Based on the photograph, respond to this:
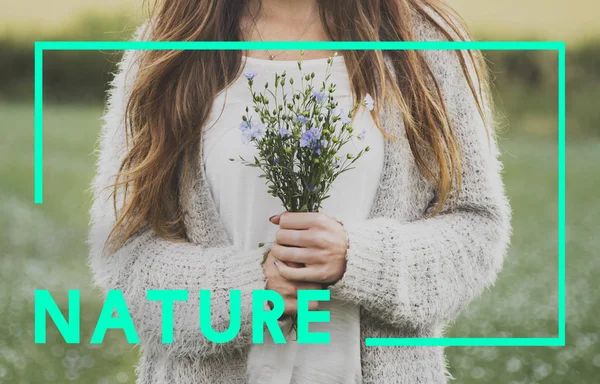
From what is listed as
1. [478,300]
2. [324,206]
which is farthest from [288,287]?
[478,300]

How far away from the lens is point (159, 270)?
1.35m

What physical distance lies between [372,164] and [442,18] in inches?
11.1

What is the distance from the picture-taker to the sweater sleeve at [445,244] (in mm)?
1284

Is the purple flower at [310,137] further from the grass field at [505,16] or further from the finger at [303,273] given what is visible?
the grass field at [505,16]

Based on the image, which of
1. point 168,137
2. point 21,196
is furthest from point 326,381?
point 21,196

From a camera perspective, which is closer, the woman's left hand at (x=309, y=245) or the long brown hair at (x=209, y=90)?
the woman's left hand at (x=309, y=245)

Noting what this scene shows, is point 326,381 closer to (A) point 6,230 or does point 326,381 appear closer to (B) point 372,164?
(B) point 372,164

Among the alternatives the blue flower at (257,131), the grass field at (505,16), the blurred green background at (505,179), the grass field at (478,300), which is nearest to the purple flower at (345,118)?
the blue flower at (257,131)

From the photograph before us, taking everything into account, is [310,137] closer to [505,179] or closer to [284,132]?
[284,132]

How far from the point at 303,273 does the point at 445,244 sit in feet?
0.86

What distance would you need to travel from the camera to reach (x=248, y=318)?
1288 millimetres

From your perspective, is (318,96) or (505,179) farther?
(505,179)

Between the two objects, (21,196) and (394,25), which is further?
(21,196)

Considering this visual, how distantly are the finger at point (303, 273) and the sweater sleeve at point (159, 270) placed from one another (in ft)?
0.24
